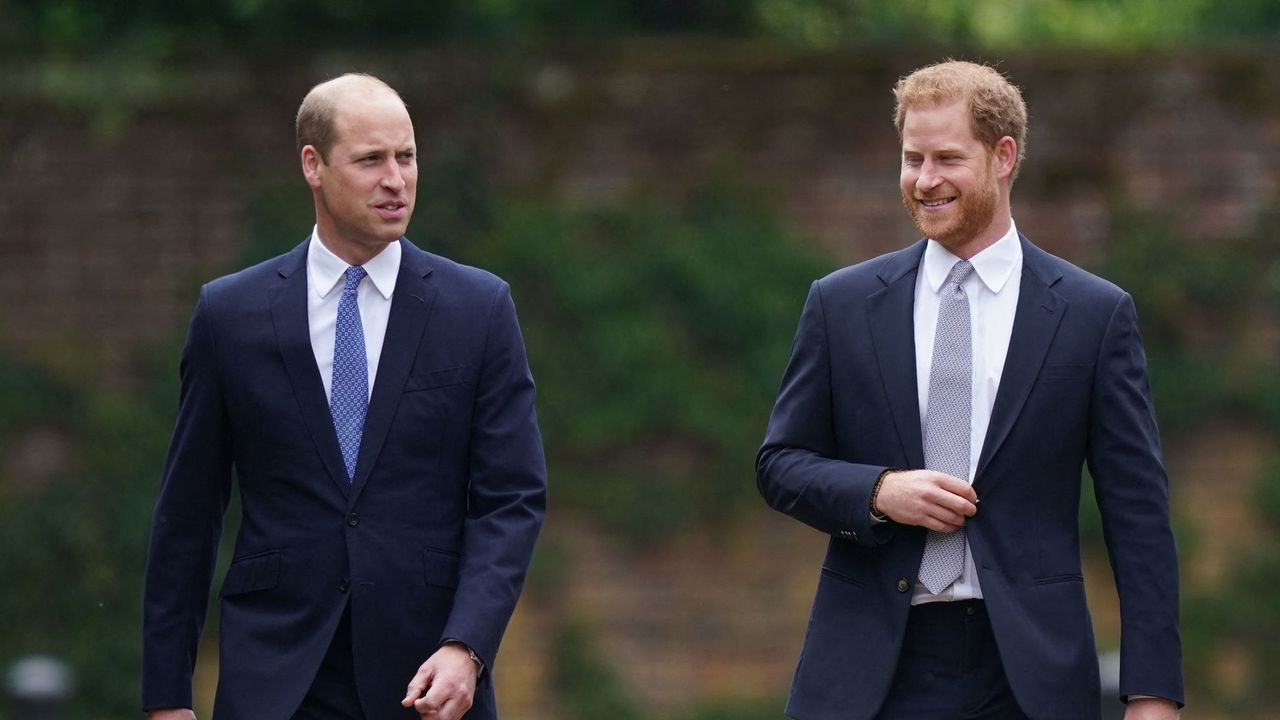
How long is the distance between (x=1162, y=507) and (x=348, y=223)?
2.04 metres

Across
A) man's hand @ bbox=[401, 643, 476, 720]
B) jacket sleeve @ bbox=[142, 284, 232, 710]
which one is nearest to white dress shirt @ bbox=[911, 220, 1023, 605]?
man's hand @ bbox=[401, 643, 476, 720]

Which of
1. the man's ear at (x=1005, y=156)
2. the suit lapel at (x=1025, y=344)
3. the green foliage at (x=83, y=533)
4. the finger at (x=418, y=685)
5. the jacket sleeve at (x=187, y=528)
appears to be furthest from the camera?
the green foliage at (x=83, y=533)

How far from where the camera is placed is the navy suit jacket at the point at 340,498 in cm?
465

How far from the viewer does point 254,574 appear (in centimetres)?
473

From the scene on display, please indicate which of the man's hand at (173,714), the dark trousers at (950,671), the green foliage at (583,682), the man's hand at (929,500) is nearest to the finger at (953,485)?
the man's hand at (929,500)

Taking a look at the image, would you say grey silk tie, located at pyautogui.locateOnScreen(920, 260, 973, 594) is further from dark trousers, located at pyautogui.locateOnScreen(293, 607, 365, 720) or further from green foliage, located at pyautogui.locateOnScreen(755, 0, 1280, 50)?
green foliage, located at pyautogui.locateOnScreen(755, 0, 1280, 50)

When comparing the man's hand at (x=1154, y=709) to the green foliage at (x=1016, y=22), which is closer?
the man's hand at (x=1154, y=709)

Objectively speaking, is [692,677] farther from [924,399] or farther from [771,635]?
[924,399]

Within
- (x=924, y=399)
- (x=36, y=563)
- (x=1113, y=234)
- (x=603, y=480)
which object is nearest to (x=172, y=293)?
(x=36, y=563)

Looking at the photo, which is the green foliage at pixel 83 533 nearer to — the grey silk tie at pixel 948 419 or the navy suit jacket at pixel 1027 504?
the navy suit jacket at pixel 1027 504

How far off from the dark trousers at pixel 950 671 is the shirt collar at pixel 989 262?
0.76 m

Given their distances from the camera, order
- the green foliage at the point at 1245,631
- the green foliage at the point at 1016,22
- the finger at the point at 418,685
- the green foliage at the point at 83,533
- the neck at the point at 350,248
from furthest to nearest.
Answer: the green foliage at the point at 1016,22
the green foliage at the point at 83,533
the green foliage at the point at 1245,631
the neck at the point at 350,248
the finger at the point at 418,685

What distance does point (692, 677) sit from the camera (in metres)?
9.38

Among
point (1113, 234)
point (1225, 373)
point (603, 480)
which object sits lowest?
point (603, 480)
